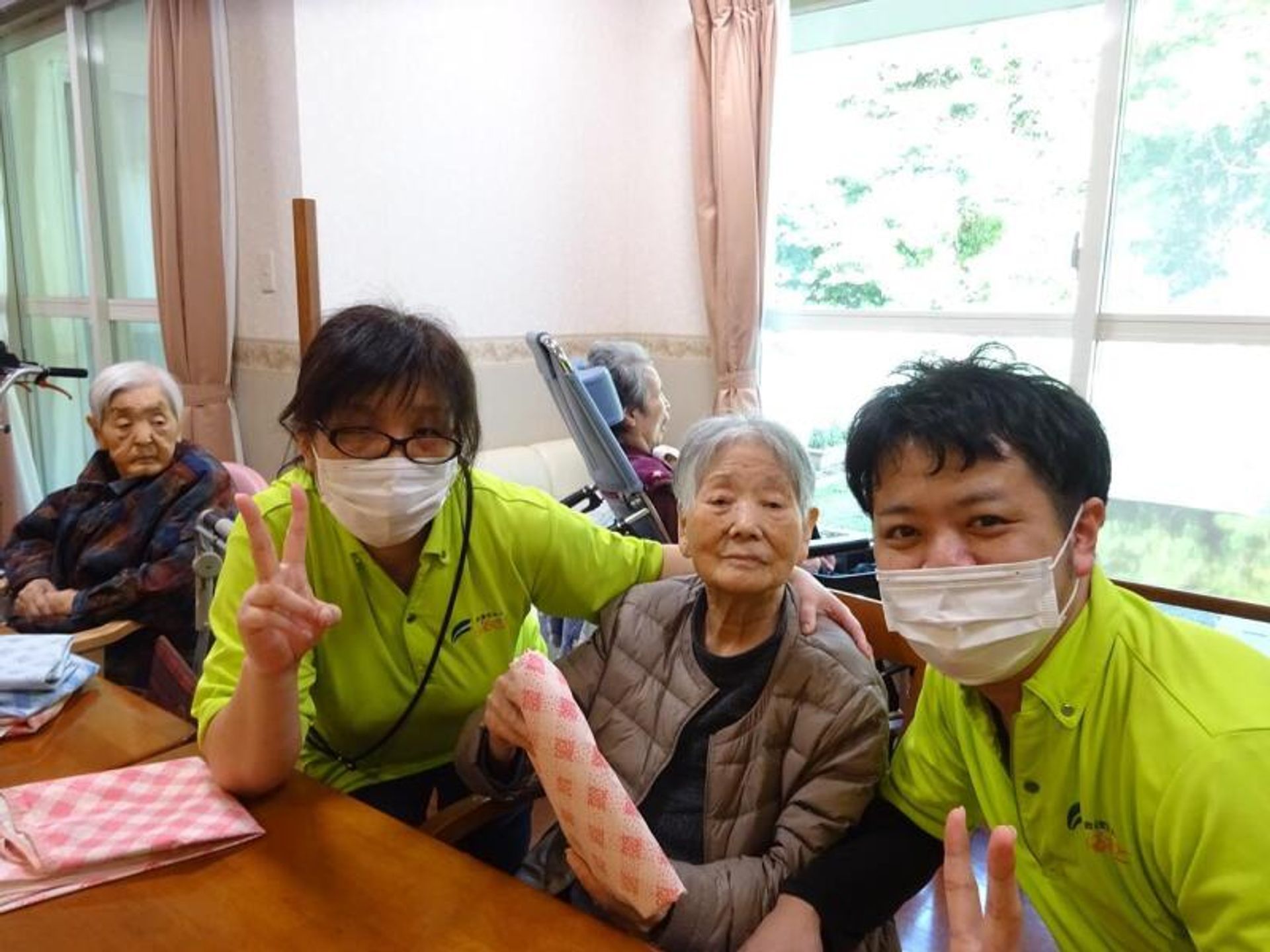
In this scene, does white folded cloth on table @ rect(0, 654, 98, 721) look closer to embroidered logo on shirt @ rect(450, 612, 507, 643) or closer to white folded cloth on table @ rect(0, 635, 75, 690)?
white folded cloth on table @ rect(0, 635, 75, 690)

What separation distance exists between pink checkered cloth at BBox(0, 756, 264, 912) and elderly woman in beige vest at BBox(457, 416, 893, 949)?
33cm

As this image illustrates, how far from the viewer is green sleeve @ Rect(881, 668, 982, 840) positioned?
1093mm

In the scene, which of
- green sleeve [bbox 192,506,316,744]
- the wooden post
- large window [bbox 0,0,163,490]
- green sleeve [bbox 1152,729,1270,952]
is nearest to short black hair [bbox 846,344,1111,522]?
green sleeve [bbox 1152,729,1270,952]

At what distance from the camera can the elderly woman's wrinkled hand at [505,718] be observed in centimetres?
110

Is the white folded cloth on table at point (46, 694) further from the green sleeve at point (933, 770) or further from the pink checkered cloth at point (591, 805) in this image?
the green sleeve at point (933, 770)

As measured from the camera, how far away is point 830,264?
376 cm

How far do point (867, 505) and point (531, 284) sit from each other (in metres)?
2.95

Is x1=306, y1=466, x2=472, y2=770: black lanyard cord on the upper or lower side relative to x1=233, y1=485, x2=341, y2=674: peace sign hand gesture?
lower

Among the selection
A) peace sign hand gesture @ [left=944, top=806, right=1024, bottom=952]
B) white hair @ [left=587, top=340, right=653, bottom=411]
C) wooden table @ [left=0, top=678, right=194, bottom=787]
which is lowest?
wooden table @ [left=0, top=678, right=194, bottom=787]

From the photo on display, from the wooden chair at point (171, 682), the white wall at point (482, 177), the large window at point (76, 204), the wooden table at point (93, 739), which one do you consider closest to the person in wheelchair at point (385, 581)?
the wooden table at point (93, 739)

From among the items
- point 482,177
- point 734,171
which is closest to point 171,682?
point 482,177

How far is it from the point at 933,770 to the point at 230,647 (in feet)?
2.88

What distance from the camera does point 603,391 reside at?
260 cm

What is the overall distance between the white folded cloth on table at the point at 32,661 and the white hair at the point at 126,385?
965 millimetres
